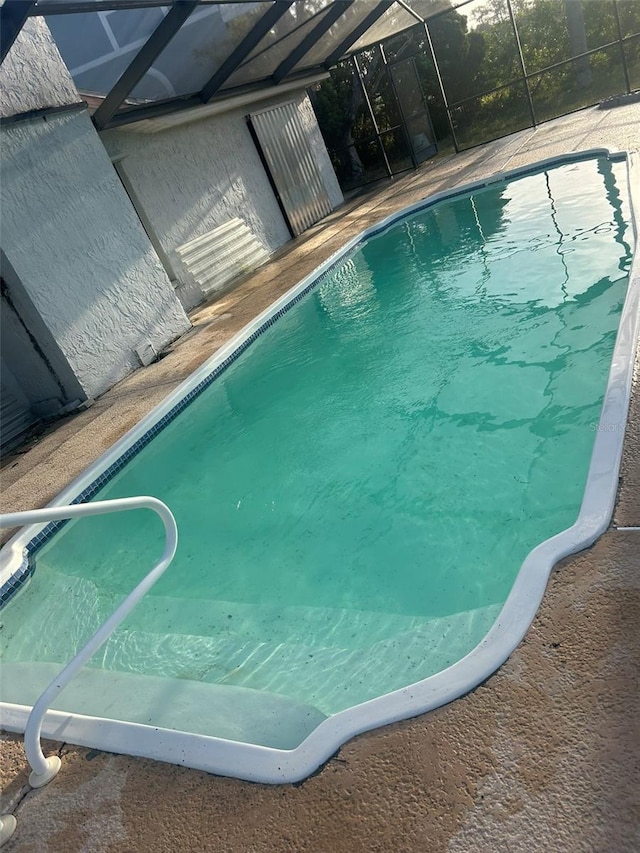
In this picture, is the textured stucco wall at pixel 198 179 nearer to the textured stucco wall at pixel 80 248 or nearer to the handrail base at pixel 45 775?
the textured stucco wall at pixel 80 248

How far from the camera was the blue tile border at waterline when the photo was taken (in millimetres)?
4270

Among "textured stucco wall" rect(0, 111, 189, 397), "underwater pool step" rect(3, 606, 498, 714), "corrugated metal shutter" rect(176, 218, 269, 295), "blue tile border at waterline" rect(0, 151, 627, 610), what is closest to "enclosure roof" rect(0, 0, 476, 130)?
"textured stucco wall" rect(0, 111, 189, 397)

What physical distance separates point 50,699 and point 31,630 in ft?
5.59

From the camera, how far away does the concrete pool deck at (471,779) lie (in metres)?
1.61

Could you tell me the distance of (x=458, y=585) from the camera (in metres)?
3.07

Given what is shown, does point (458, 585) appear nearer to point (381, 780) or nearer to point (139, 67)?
point (381, 780)

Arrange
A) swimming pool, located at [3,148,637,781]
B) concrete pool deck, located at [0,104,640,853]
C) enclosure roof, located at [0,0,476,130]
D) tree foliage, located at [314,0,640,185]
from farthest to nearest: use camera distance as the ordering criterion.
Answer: tree foliage, located at [314,0,640,185] < enclosure roof, located at [0,0,476,130] < swimming pool, located at [3,148,637,781] < concrete pool deck, located at [0,104,640,853]

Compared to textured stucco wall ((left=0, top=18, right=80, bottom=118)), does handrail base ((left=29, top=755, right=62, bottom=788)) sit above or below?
below

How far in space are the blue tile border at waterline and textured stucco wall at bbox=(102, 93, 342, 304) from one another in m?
2.27

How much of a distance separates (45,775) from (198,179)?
366 inches

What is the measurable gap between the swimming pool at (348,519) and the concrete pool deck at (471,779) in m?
0.09

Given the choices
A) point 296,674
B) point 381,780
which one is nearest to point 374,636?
point 296,674

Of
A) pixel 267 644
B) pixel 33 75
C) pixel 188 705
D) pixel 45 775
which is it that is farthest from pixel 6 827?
pixel 33 75

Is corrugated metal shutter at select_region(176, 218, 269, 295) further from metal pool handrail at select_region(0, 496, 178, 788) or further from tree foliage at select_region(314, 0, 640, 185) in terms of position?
metal pool handrail at select_region(0, 496, 178, 788)
